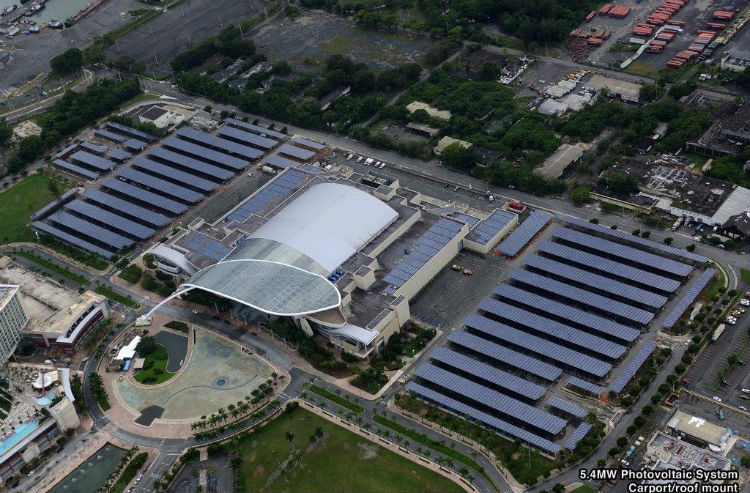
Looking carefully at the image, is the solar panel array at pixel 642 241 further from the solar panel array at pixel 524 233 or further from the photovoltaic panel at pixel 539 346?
the photovoltaic panel at pixel 539 346

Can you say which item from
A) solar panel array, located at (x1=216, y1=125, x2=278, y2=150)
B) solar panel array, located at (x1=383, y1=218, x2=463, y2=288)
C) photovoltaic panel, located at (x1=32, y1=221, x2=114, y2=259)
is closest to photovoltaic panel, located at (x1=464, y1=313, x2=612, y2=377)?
solar panel array, located at (x1=383, y1=218, x2=463, y2=288)

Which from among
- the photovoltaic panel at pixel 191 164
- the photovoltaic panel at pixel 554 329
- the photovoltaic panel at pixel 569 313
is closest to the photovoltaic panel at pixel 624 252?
the photovoltaic panel at pixel 569 313

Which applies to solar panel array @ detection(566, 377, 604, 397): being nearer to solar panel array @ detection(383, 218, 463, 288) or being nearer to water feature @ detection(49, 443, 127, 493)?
solar panel array @ detection(383, 218, 463, 288)

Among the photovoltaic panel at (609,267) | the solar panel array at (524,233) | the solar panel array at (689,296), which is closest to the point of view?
the solar panel array at (689,296)

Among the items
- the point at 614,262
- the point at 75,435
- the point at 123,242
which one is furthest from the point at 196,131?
the point at 614,262

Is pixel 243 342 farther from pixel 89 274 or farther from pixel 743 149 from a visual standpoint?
pixel 743 149

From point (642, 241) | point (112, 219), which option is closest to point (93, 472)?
point (112, 219)

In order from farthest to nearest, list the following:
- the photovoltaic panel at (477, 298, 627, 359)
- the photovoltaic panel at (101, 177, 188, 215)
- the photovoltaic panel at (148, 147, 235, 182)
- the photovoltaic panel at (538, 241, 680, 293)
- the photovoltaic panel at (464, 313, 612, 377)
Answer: the photovoltaic panel at (148, 147, 235, 182) → the photovoltaic panel at (101, 177, 188, 215) → the photovoltaic panel at (538, 241, 680, 293) → the photovoltaic panel at (477, 298, 627, 359) → the photovoltaic panel at (464, 313, 612, 377)
